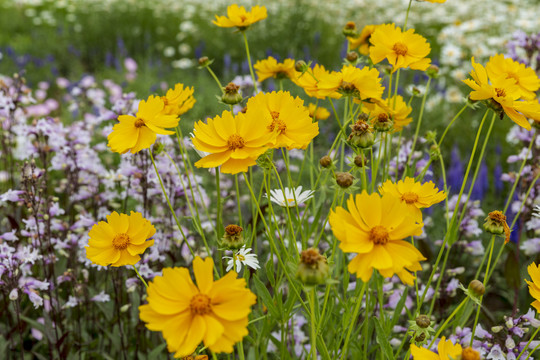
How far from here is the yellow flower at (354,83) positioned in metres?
1.02

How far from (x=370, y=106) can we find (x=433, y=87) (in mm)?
3355

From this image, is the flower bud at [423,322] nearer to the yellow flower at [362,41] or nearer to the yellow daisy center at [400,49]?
the yellow daisy center at [400,49]

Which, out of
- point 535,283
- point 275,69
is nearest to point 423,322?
point 535,283

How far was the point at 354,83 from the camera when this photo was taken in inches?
40.8

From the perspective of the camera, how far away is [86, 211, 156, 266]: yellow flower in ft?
3.02

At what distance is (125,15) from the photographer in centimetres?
653

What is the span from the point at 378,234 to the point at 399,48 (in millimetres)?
520

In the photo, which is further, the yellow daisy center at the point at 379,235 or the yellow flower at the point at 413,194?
the yellow flower at the point at 413,194

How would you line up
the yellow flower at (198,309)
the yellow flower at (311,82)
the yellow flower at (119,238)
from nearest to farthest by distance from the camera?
the yellow flower at (198,309) → the yellow flower at (119,238) → the yellow flower at (311,82)

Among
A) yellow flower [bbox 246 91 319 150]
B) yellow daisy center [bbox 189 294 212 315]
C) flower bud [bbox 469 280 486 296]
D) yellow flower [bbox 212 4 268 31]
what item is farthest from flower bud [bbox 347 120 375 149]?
yellow flower [bbox 212 4 268 31]

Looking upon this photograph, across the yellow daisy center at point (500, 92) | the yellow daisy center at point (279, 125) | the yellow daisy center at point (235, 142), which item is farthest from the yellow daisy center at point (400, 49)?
the yellow daisy center at point (235, 142)

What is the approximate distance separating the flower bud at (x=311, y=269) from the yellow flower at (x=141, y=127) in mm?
381

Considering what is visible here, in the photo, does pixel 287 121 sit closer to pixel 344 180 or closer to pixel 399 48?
pixel 344 180

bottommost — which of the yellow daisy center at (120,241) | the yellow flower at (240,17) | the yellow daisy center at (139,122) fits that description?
the yellow daisy center at (120,241)
